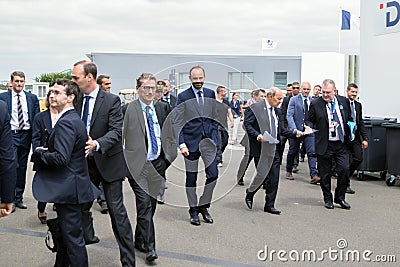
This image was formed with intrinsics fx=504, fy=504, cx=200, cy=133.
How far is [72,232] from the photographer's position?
4047 mm

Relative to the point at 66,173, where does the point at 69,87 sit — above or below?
above

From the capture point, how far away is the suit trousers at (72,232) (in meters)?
4.03

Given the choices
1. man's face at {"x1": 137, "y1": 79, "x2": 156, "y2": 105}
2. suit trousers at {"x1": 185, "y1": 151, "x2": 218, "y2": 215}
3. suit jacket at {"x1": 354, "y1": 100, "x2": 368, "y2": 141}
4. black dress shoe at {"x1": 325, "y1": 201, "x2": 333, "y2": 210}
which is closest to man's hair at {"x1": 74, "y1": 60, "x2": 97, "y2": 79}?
man's face at {"x1": 137, "y1": 79, "x2": 156, "y2": 105}

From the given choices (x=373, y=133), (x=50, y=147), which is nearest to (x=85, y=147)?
(x=50, y=147)

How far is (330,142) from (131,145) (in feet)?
11.5

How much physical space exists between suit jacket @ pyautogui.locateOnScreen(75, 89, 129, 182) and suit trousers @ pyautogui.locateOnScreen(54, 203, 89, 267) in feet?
1.95

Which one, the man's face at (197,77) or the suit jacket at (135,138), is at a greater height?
the man's face at (197,77)

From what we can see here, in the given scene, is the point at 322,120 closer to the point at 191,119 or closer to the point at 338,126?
the point at 338,126

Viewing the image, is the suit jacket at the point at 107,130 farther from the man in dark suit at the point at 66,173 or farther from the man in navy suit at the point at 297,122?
the man in navy suit at the point at 297,122

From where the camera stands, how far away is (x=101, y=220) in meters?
6.82

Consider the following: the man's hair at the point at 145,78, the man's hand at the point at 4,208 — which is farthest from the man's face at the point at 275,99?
the man's hand at the point at 4,208

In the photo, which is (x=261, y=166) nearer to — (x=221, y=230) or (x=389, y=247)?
(x=221, y=230)

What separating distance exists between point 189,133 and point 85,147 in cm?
259

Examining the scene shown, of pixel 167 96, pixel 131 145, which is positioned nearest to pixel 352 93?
pixel 167 96
